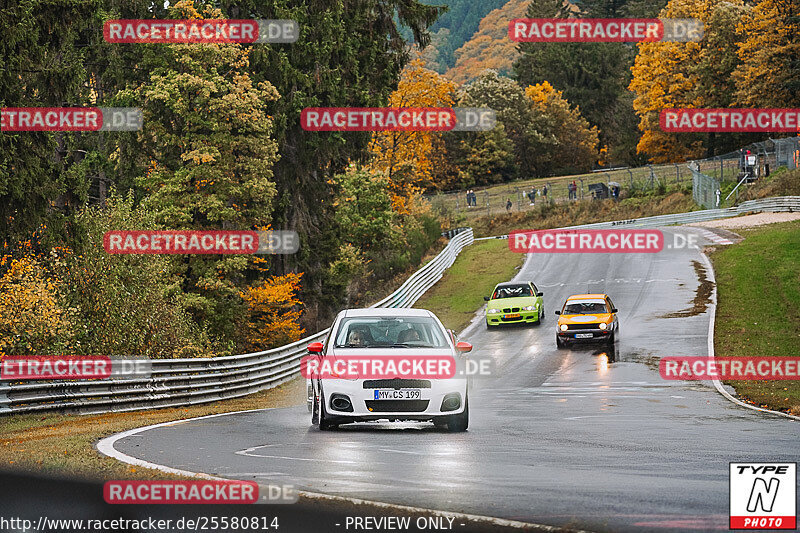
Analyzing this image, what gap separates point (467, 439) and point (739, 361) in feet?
56.3

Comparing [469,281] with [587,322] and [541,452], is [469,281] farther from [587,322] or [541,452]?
[541,452]

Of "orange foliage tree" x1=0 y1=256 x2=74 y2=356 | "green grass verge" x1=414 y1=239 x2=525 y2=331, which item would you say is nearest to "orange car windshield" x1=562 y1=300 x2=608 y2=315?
"green grass verge" x1=414 y1=239 x2=525 y2=331

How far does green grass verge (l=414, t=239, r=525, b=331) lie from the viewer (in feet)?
145

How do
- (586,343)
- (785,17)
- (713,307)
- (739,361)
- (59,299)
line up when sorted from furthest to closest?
(785,17)
(713,307)
(586,343)
(739,361)
(59,299)

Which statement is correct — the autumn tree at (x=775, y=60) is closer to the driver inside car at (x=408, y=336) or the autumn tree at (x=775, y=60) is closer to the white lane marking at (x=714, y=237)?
the white lane marking at (x=714, y=237)

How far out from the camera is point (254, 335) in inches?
1549

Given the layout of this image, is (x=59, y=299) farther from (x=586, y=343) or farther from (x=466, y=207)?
(x=466, y=207)

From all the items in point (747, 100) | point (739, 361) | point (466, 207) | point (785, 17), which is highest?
point (785, 17)

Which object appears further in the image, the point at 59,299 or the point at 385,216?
the point at 385,216

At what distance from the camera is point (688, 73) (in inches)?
3548

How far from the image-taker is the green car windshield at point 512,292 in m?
38.4

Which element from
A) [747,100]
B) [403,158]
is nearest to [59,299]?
[403,158]

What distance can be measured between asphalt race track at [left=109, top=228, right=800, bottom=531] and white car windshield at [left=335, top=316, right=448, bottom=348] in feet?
3.76

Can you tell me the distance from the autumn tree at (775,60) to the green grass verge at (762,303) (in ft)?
79.2
